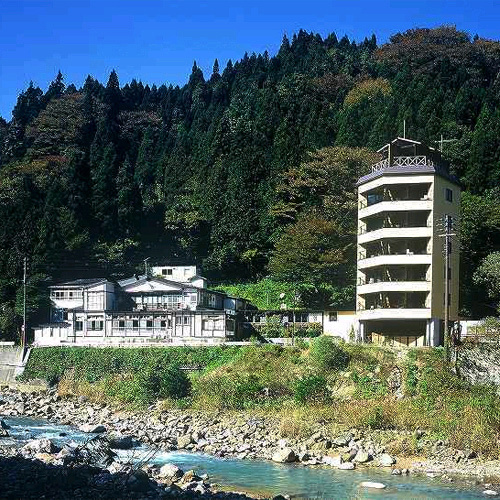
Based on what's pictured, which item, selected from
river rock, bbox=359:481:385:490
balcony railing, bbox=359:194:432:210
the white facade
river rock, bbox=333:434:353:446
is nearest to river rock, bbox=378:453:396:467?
river rock, bbox=333:434:353:446

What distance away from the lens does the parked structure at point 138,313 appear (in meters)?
51.0

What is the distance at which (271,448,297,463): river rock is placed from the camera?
1098 inches

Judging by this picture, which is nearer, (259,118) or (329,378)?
(329,378)

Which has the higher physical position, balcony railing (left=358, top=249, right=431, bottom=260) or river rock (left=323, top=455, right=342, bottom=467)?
balcony railing (left=358, top=249, right=431, bottom=260)

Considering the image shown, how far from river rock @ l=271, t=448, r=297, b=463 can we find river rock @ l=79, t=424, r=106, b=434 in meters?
10.1

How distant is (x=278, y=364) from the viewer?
4028 cm

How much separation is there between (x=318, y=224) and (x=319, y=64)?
50182mm

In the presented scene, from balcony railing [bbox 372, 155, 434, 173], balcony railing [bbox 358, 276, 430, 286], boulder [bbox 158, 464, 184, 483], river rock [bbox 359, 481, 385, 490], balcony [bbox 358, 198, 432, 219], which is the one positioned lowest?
river rock [bbox 359, 481, 385, 490]

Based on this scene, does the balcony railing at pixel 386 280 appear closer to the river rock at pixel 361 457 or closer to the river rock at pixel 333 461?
the river rock at pixel 361 457

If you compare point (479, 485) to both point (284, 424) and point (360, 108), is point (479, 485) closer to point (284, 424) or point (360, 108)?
point (284, 424)

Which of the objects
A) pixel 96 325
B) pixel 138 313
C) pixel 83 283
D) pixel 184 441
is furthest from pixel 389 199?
pixel 83 283

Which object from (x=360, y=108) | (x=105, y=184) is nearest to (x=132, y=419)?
(x=105, y=184)

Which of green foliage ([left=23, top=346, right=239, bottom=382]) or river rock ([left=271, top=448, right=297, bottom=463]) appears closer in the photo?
river rock ([left=271, top=448, right=297, bottom=463])

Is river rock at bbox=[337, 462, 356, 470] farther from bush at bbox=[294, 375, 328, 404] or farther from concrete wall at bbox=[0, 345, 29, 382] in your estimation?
concrete wall at bbox=[0, 345, 29, 382]
